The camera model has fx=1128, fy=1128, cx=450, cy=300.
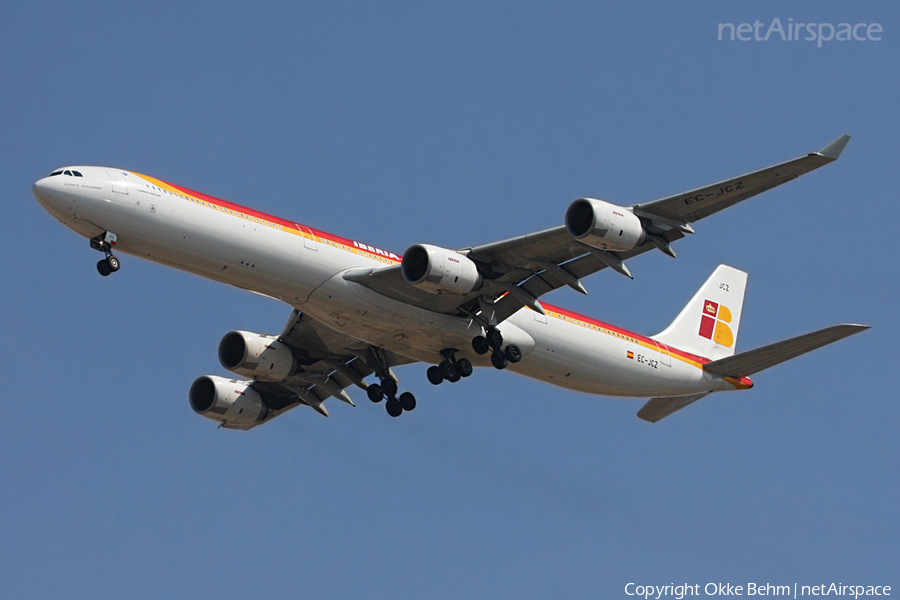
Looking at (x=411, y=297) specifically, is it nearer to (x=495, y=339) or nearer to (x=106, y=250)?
(x=495, y=339)

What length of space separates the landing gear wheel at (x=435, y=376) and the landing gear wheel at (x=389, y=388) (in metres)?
2.69

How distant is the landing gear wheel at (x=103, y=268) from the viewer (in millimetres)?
35000

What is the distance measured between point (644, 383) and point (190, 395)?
18.6 meters

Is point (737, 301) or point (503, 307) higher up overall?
point (737, 301)

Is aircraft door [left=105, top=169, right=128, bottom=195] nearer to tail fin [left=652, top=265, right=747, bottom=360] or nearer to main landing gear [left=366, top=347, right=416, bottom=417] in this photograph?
main landing gear [left=366, top=347, right=416, bottom=417]

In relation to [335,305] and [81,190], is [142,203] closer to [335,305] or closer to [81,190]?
[81,190]

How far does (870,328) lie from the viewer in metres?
35.9

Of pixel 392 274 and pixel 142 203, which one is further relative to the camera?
pixel 392 274

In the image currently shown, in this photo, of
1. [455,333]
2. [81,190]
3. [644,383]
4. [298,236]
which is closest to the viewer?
[81,190]

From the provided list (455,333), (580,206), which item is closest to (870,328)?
(580,206)

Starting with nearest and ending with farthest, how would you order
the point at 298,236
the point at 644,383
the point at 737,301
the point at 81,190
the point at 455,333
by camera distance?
the point at 81,190 < the point at 298,236 < the point at 455,333 < the point at 644,383 < the point at 737,301

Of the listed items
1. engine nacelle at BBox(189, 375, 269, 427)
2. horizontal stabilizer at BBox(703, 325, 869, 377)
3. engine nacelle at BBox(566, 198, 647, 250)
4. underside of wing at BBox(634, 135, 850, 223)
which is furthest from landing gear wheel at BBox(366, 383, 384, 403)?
underside of wing at BBox(634, 135, 850, 223)

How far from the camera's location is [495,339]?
40094 millimetres

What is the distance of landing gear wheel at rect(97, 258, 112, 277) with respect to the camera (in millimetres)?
35000
